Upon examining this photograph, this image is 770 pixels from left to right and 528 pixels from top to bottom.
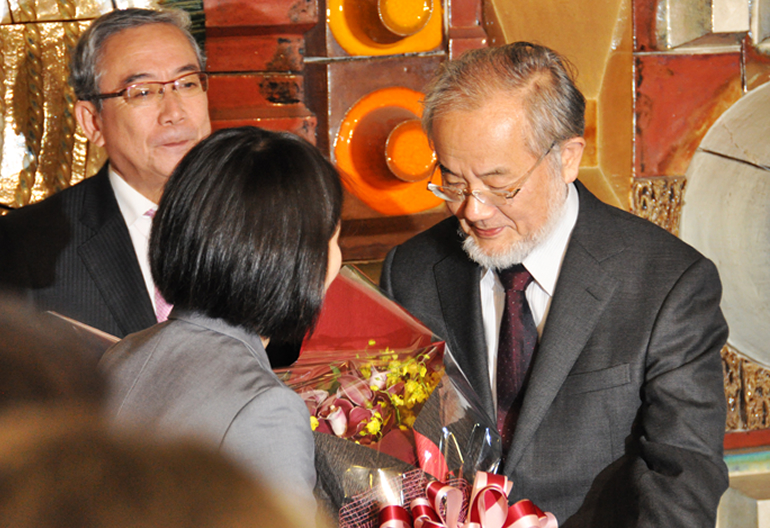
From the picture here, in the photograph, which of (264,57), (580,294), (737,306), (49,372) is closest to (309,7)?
(264,57)

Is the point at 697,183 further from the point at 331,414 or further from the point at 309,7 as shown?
the point at 331,414

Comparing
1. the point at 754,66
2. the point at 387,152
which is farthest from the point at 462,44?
the point at 754,66

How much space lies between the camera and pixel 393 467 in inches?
46.7

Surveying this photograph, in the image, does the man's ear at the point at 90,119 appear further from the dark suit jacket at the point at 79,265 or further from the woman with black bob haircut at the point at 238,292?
the woman with black bob haircut at the point at 238,292

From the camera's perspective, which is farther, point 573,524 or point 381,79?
point 381,79

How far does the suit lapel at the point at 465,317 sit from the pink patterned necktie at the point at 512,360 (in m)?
0.04

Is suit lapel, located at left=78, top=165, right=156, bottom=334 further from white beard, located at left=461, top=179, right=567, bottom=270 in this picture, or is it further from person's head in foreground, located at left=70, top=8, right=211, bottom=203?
white beard, located at left=461, top=179, right=567, bottom=270

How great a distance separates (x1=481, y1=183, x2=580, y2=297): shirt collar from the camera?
1.82 m

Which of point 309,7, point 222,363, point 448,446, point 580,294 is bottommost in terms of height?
point 448,446

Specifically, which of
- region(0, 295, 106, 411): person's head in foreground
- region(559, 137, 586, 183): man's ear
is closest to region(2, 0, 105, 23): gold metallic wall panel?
region(559, 137, 586, 183): man's ear

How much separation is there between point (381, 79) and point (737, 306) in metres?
1.72

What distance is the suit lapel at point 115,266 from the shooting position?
1.84m

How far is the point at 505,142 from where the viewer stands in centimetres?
174

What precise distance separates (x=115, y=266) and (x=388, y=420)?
101cm
